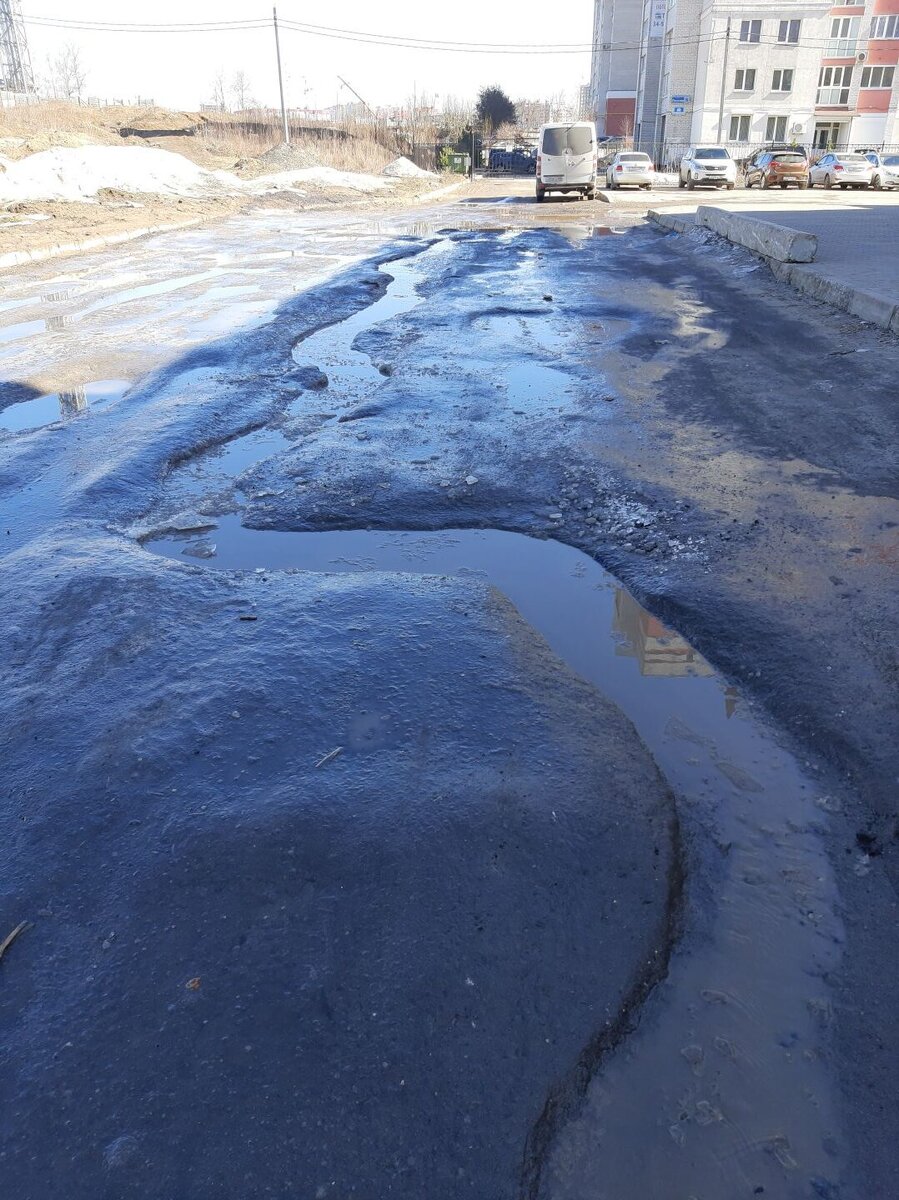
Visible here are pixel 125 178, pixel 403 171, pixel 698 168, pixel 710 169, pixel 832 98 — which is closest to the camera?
pixel 125 178

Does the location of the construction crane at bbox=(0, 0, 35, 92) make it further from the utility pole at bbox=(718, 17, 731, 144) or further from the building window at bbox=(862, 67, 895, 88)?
the building window at bbox=(862, 67, 895, 88)

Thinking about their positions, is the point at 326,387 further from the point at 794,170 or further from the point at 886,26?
the point at 886,26

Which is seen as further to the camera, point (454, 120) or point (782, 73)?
point (454, 120)

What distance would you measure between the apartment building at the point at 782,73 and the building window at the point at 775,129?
7cm

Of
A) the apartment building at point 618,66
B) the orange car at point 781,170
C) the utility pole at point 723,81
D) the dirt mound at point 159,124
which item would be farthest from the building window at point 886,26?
the dirt mound at point 159,124

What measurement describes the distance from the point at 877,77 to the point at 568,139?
41.3 metres

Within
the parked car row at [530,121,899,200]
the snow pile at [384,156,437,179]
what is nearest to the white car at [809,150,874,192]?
the parked car row at [530,121,899,200]

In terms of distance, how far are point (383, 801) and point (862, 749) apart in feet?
5.87

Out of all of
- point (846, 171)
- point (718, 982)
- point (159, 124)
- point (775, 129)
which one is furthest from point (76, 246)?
point (775, 129)

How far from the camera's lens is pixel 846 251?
14.5 metres

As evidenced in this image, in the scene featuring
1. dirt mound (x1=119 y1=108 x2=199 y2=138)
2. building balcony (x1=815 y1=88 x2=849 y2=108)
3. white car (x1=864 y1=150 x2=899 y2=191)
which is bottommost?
white car (x1=864 y1=150 x2=899 y2=191)

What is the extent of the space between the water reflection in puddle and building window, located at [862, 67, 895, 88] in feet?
218

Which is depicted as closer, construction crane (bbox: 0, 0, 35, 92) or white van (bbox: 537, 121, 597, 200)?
white van (bbox: 537, 121, 597, 200)

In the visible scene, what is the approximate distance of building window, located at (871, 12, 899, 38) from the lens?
185 ft
